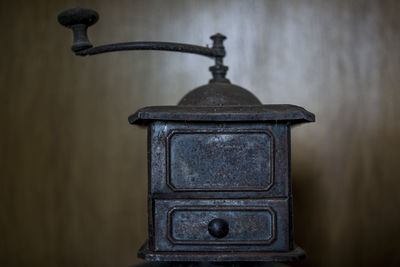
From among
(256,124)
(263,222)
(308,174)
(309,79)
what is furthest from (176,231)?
(309,79)

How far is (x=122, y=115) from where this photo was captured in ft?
6.80

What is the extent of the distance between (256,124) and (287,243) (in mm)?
288

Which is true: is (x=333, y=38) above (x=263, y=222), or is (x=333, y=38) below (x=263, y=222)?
above

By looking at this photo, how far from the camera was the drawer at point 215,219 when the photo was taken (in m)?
1.12

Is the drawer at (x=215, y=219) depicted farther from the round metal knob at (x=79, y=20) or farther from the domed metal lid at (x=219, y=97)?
the round metal knob at (x=79, y=20)

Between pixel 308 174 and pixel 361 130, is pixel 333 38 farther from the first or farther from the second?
pixel 308 174

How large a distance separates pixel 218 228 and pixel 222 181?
0.11m

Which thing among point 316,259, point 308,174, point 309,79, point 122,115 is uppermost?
point 309,79

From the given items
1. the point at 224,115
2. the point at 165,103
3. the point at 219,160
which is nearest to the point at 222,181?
the point at 219,160

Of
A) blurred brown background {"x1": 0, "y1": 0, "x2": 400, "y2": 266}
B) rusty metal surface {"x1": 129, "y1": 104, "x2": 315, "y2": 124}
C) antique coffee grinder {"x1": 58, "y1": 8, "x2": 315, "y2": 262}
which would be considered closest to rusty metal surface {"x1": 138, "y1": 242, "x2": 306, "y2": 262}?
antique coffee grinder {"x1": 58, "y1": 8, "x2": 315, "y2": 262}

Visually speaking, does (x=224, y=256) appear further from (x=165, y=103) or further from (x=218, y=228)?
(x=165, y=103)

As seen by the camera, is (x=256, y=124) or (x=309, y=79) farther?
(x=309, y=79)

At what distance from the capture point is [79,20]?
138 cm

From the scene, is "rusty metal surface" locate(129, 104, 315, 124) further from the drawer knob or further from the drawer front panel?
the drawer knob
